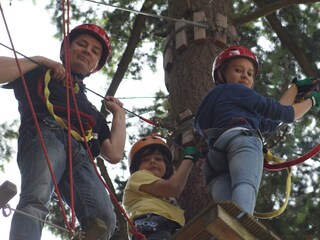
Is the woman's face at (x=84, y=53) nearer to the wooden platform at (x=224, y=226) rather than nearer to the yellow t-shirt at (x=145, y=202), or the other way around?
the yellow t-shirt at (x=145, y=202)

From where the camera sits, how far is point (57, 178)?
4277 mm

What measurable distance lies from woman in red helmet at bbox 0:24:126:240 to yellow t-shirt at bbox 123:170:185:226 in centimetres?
26

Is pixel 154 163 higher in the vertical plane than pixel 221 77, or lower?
lower

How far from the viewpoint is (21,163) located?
4.34 m

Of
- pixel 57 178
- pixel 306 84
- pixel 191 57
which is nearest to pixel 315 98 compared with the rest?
pixel 306 84

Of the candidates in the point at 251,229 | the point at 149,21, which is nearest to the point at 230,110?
the point at 251,229

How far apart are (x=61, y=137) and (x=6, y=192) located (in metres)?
0.82

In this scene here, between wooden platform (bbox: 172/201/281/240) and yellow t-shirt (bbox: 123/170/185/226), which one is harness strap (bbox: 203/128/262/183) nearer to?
yellow t-shirt (bbox: 123/170/185/226)

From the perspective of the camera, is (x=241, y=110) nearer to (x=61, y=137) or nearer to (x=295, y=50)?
(x=61, y=137)

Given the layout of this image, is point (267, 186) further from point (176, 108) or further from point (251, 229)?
point (251, 229)

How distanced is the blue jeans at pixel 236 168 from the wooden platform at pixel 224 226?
0.23 metres

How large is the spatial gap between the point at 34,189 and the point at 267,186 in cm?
436

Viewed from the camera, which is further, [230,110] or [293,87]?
[293,87]

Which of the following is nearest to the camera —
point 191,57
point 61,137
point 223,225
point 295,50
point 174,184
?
point 223,225
